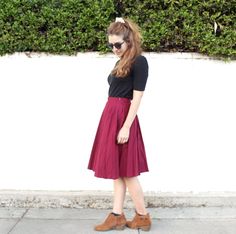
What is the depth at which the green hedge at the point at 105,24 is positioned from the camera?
4863mm

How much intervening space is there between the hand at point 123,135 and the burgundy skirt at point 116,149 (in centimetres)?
5

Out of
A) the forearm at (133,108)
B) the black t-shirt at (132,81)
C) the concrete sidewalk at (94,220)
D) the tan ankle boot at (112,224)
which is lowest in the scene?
the concrete sidewalk at (94,220)

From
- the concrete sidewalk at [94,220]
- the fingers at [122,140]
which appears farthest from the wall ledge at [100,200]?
the fingers at [122,140]

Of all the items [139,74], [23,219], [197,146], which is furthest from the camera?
[197,146]

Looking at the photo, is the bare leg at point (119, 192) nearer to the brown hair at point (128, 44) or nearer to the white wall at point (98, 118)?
the white wall at point (98, 118)

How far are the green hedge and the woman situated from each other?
0.69 meters

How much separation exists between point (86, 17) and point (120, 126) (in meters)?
1.24

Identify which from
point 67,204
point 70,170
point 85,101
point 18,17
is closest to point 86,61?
point 85,101

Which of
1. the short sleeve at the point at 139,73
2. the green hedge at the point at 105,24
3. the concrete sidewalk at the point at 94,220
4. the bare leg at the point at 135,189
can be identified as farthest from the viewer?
the green hedge at the point at 105,24

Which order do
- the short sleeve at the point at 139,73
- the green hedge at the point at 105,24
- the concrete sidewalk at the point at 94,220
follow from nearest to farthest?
1. the short sleeve at the point at 139,73
2. the concrete sidewalk at the point at 94,220
3. the green hedge at the point at 105,24

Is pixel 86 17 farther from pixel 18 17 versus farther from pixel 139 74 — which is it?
pixel 139 74

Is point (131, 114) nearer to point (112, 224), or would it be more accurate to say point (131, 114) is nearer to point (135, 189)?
point (135, 189)

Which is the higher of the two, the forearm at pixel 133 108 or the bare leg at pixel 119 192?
the forearm at pixel 133 108

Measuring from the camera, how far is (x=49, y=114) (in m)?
5.02
